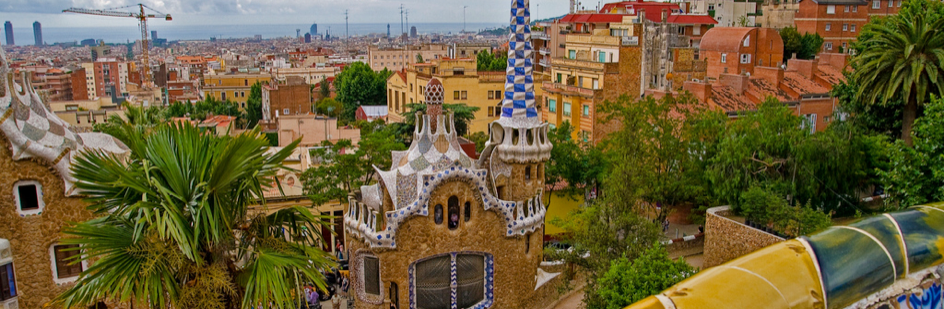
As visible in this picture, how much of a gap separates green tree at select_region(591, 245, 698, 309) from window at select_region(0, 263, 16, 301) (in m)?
15.0

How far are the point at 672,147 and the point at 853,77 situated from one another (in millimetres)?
7379

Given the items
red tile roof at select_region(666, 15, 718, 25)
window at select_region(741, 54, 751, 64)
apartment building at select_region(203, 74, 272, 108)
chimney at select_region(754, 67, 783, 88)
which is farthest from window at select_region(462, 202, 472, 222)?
apartment building at select_region(203, 74, 272, 108)

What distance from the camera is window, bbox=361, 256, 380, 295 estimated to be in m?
22.3

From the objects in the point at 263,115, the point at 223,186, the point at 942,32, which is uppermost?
the point at 942,32


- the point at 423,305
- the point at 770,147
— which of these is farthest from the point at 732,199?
the point at 423,305

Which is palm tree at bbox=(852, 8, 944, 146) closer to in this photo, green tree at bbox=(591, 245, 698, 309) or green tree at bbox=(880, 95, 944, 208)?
green tree at bbox=(880, 95, 944, 208)

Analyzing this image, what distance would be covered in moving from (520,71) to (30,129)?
45.5ft

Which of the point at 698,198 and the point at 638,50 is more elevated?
the point at 638,50

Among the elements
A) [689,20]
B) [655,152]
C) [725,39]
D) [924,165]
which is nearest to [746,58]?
[725,39]

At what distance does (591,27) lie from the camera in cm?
6594

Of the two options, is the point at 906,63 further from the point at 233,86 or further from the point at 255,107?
the point at 233,86

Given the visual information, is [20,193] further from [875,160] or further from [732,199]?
[875,160]

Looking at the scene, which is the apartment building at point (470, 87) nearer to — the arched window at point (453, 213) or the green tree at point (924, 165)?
the green tree at point (924, 165)

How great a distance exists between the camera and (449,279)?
73.4ft
